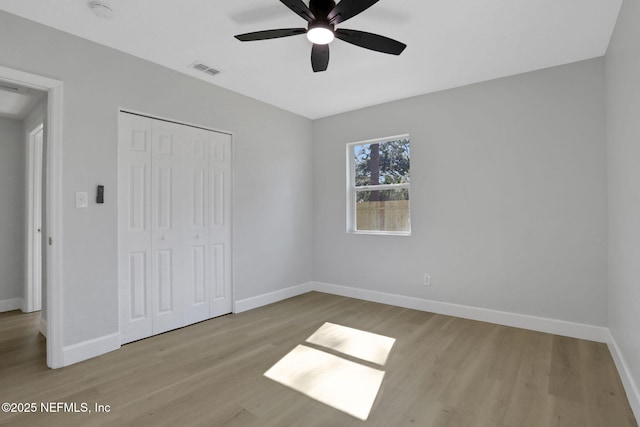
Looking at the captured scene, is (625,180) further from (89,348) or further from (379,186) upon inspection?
(89,348)

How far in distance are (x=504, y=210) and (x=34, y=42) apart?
4.36m

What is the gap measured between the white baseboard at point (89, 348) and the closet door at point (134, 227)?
0.11 m

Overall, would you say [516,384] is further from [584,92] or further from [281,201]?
[281,201]

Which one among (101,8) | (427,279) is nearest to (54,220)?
(101,8)

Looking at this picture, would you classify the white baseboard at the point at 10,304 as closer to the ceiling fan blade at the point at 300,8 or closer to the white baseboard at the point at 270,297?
the white baseboard at the point at 270,297

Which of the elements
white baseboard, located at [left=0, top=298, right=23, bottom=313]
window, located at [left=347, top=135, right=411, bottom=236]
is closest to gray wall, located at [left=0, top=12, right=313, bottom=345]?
Result: window, located at [left=347, top=135, right=411, bottom=236]

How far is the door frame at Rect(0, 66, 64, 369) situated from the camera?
96.5 inches

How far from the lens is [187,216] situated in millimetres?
3375

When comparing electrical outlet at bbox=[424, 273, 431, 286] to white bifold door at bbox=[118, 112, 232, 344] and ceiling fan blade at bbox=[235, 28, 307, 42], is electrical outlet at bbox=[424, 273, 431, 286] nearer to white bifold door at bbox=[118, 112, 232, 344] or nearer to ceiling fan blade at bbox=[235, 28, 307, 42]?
white bifold door at bbox=[118, 112, 232, 344]

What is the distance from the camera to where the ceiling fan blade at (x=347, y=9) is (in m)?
1.84

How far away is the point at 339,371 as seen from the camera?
2408 mm

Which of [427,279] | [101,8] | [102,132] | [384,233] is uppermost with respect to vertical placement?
[101,8]

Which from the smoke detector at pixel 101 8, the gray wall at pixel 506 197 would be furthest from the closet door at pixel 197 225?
the gray wall at pixel 506 197

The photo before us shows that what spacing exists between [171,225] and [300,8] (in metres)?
2.34
